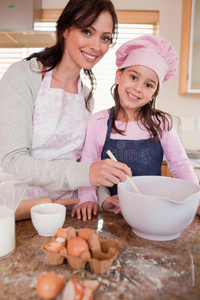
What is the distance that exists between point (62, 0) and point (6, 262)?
2660mm

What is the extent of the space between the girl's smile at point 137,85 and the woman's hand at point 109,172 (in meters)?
0.49

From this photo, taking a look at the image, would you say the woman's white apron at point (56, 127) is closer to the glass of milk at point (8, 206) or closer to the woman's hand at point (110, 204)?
the woman's hand at point (110, 204)

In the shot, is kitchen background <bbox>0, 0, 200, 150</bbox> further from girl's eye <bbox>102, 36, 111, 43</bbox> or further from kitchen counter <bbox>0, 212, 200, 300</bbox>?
kitchen counter <bbox>0, 212, 200, 300</bbox>

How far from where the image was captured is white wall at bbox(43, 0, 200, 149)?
2.65 metres

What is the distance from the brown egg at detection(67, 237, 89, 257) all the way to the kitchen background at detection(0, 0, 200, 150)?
2247 mm

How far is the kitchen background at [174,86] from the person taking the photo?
2650mm

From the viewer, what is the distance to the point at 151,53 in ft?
3.95

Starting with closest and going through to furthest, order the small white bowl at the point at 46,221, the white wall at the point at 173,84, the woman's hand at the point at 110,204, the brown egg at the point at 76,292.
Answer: the brown egg at the point at 76,292, the small white bowl at the point at 46,221, the woman's hand at the point at 110,204, the white wall at the point at 173,84

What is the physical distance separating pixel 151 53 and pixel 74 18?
1.18ft

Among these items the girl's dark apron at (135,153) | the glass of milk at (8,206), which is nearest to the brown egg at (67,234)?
the glass of milk at (8,206)

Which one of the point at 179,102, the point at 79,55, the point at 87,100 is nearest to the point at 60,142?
the point at 87,100

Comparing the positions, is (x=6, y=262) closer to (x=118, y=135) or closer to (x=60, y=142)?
(x=60, y=142)

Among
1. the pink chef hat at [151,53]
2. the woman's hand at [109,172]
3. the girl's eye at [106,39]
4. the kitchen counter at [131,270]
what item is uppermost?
the girl's eye at [106,39]

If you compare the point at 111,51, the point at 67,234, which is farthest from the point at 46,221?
the point at 111,51
